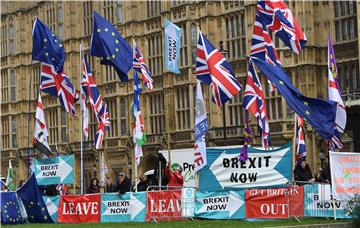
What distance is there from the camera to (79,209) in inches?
1025

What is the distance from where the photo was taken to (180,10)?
153 ft

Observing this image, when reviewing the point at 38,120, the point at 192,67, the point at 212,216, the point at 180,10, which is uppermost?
the point at 180,10

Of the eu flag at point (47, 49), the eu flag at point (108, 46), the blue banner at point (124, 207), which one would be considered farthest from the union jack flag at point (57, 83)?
the blue banner at point (124, 207)

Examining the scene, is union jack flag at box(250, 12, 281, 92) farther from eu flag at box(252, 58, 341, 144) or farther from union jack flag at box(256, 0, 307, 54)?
eu flag at box(252, 58, 341, 144)

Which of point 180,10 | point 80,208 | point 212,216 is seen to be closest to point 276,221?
point 212,216

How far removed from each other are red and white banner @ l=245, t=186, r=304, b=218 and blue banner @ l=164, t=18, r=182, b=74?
6.41m

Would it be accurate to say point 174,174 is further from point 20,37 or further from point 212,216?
point 20,37

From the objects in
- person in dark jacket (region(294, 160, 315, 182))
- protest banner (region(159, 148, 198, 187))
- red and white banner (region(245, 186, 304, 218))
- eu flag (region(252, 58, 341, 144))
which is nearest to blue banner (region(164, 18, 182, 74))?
eu flag (region(252, 58, 341, 144))

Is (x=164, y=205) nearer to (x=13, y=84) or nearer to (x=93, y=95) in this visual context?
(x=93, y=95)

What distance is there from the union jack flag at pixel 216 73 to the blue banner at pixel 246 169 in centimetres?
184

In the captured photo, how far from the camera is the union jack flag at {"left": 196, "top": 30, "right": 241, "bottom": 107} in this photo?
24.3m

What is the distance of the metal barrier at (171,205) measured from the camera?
2314 cm

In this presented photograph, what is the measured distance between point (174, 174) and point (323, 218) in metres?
5.71

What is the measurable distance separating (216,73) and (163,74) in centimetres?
2353
